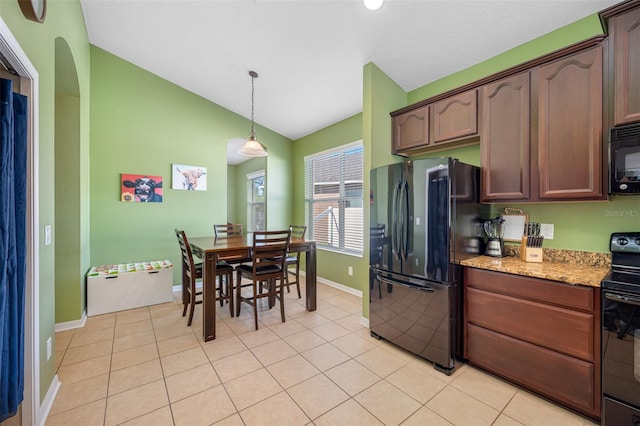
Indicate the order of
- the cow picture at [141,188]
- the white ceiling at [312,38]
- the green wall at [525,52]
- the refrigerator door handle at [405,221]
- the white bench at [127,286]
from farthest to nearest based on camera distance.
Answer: the cow picture at [141,188] < the white bench at [127,286] < the refrigerator door handle at [405,221] < the white ceiling at [312,38] < the green wall at [525,52]

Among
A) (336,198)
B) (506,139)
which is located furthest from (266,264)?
(506,139)

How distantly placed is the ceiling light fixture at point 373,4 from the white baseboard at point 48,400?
3448mm

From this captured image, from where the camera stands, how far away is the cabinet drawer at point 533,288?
157cm

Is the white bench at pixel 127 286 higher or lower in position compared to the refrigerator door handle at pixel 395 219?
lower

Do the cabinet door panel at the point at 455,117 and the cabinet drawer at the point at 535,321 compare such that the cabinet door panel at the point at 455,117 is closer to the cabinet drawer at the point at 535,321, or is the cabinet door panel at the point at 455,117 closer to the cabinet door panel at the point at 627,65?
the cabinet door panel at the point at 627,65

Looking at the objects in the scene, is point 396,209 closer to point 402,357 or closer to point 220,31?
point 402,357

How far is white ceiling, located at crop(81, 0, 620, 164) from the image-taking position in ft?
6.84

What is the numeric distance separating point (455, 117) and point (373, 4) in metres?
1.19

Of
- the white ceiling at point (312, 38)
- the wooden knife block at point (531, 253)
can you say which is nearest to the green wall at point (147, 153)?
the white ceiling at point (312, 38)

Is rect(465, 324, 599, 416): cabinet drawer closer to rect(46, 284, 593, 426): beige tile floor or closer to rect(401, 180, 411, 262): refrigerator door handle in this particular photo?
rect(46, 284, 593, 426): beige tile floor

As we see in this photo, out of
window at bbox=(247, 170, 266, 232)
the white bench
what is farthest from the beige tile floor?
window at bbox=(247, 170, 266, 232)

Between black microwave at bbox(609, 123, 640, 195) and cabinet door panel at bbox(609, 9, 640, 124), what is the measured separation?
0.23ft

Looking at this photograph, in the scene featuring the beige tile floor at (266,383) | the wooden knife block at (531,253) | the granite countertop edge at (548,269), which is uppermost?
the wooden knife block at (531,253)

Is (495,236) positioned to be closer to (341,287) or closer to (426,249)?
(426,249)
